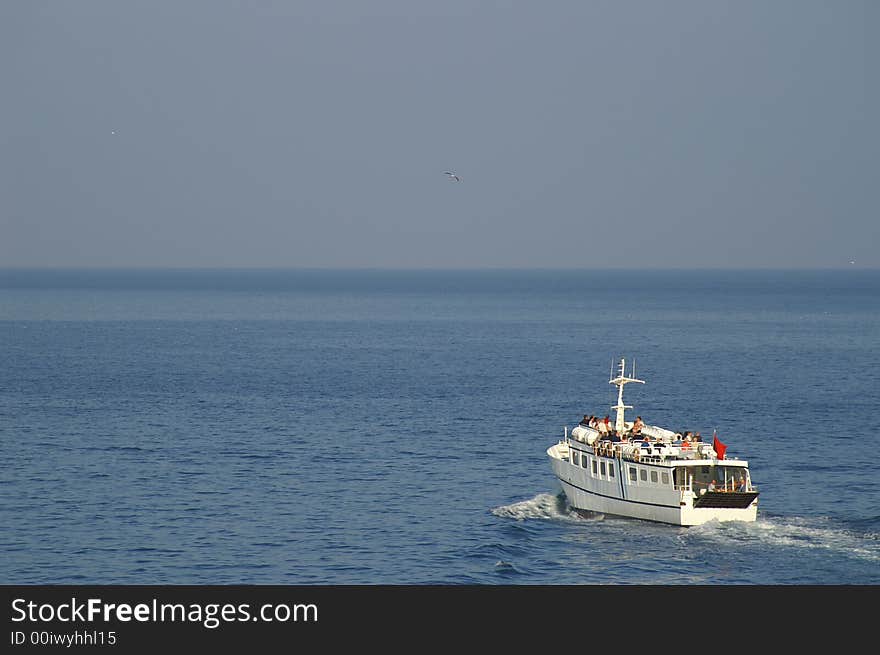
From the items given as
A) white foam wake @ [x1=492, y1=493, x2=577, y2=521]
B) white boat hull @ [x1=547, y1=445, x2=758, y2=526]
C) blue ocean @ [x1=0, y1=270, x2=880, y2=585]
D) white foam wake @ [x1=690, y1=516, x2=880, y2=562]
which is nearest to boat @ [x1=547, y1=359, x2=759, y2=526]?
white boat hull @ [x1=547, y1=445, x2=758, y2=526]

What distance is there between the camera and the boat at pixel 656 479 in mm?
70250

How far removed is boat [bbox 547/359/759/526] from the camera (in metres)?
70.2

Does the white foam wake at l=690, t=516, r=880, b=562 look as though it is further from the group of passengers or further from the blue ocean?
the group of passengers

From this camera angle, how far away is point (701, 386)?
484 feet

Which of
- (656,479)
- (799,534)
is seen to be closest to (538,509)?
(656,479)

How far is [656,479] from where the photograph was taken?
7188 cm

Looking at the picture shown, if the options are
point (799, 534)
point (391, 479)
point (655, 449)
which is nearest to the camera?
point (799, 534)

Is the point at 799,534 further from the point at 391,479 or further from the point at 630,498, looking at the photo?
the point at 391,479

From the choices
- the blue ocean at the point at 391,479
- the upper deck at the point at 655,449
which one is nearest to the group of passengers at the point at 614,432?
the upper deck at the point at 655,449

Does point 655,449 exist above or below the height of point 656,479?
above

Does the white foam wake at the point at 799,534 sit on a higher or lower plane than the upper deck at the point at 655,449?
lower

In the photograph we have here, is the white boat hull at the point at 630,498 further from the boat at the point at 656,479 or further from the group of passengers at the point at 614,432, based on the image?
the group of passengers at the point at 614,432

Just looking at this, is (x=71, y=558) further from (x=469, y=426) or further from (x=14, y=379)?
(x=14, y=379)
